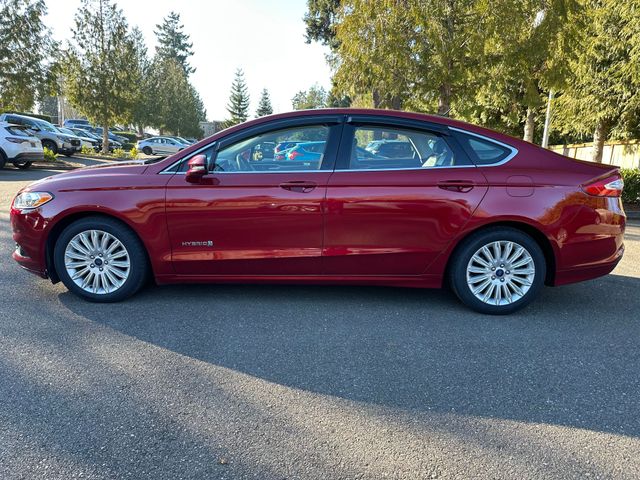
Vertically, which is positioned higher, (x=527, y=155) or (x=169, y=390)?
(x=527, y=155)

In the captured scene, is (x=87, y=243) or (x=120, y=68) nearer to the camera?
(x=87, y=243)

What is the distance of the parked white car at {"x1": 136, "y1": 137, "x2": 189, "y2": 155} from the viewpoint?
29938mm

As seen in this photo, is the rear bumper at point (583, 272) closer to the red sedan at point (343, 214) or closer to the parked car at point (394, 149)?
the red sedan at point (343, 214)

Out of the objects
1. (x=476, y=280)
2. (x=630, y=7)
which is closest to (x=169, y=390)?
(x=476, y=280)

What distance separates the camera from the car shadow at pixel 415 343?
2.66 metres

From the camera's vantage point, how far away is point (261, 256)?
384 cm

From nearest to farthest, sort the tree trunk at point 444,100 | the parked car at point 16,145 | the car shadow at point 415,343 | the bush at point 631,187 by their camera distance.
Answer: the car shadow at point 415,343
the tree trunk at point 444,100
the bush at point 631,187
the parked car at point 16,145

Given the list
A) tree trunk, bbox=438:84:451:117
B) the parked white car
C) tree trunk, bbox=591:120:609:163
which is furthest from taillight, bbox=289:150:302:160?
the parked white car

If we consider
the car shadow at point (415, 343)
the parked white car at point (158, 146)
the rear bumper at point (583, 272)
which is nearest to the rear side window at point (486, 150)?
the rear bumper at point (583, 272)

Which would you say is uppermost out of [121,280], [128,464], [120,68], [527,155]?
[120,68]

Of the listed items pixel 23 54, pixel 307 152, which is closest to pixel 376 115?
pixel 307 152

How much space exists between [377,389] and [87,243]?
8.85 ft

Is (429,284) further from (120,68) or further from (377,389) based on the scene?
(120,68)

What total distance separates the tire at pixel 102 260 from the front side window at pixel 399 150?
6.42ft
